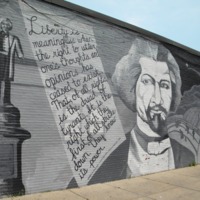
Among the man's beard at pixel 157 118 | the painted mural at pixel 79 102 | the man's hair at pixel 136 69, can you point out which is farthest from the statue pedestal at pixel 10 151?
the man's beard at pixel 157 118

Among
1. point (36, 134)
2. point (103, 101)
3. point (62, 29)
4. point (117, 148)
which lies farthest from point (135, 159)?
point (62, 29)

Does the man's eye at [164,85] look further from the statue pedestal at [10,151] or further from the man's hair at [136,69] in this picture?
the statue pedestal at [10,151]

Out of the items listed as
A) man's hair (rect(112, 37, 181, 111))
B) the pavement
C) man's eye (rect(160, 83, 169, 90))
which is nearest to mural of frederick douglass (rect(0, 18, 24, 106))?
the pavement

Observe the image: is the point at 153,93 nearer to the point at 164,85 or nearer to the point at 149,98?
the point at 149,98

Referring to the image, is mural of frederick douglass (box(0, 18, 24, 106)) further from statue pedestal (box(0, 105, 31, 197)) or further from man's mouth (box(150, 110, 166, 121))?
man's mouth (box(150, 110, 166, 121))

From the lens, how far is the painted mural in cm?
554

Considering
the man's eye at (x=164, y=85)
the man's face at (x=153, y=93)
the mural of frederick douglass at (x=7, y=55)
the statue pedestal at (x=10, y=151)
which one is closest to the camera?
the statue pedestal at (x=10, y=151)

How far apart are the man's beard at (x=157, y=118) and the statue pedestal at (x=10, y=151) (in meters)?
3.67

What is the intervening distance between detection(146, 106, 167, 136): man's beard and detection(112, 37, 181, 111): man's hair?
1.65ft

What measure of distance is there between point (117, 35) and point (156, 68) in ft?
5.21

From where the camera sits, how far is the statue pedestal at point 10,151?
529 centimetres

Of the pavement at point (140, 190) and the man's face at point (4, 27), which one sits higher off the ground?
the man's face at point (4, 27)

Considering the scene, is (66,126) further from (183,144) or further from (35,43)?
(183,144)

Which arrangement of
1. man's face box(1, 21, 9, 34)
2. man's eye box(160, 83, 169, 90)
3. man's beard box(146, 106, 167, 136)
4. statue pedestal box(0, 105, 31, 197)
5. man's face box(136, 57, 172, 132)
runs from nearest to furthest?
statue pedestal box(0, 105, 31, 197)
man's face box(1, 21, 9, 34)
man's face box(136, 57, 172, 132)
man's beard box(146, 106, 167, 136)
man's eye box(160, 83, 169, 90)
